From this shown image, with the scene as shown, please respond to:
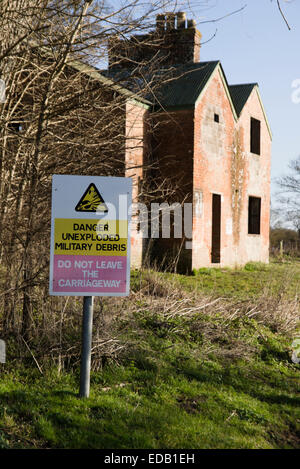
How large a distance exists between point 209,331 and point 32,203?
3.57 meters

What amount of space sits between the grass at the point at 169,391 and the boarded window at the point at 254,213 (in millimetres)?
13863

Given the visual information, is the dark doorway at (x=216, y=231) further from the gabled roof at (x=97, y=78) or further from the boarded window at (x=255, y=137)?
the gabled roof at (x=97, y=78)

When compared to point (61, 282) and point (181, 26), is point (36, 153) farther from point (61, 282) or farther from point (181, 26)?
point (181, 26)

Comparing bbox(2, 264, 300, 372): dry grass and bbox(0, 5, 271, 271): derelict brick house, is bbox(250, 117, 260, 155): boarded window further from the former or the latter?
bbox(2, 264, 300, 372): dry grass

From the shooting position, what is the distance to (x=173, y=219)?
56.2 ft

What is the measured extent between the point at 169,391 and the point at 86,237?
2.20 m

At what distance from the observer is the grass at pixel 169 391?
15.4 ft

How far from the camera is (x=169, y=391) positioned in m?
5.93

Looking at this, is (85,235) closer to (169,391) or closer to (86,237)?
(86,237)

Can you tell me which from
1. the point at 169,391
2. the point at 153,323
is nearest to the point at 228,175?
the point at 153,323

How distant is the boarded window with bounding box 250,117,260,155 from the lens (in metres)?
22.5

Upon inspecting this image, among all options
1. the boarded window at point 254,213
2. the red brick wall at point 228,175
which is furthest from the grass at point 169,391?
the boarded window at point 254,213

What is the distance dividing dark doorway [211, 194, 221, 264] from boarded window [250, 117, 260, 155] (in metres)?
4.82
